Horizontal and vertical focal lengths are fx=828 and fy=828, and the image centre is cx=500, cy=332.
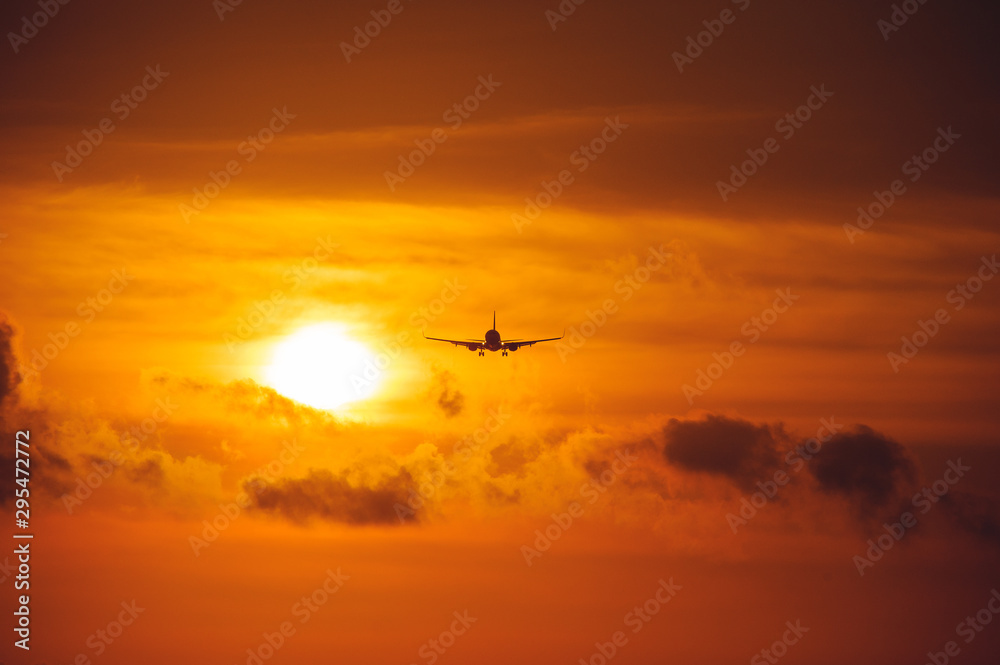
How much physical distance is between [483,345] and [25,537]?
91.4 metres

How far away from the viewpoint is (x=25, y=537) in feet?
313

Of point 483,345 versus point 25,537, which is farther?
point 483,345

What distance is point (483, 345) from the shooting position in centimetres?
16800

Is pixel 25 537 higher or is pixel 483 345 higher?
pixel 483 345
